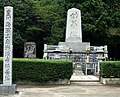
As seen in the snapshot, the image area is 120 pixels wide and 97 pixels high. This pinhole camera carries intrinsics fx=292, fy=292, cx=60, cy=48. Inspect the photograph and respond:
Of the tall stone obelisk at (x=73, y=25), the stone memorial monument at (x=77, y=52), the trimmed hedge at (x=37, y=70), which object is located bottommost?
the trimmed hedge at (x=37, y=70)

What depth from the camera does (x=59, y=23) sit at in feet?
89.1

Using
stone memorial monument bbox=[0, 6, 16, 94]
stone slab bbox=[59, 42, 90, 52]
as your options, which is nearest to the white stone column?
stone memorial monument bbox=[0, 6, 16, 94]

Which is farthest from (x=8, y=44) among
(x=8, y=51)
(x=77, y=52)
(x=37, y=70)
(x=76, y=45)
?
(x=76, y=45)

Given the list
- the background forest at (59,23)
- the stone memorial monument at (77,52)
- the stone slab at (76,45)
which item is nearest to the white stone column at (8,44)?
the stone memorial monument at (77,52)

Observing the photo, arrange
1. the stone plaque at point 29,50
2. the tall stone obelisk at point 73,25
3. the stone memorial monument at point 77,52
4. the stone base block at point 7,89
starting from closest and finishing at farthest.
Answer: the stone base block at point 7,89
the stone memorial monument at point 77,52
the tall stone obelisk at point 73,25
the stone plaque at point 29,50

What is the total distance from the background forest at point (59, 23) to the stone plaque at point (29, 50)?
A: 17.3 inches

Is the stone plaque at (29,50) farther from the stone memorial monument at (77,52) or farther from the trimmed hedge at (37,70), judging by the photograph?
the trimmed hedge at (37,70)

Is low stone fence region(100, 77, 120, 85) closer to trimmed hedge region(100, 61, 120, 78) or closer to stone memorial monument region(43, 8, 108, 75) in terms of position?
trimmed hedge region(100, 61, 120, 78)

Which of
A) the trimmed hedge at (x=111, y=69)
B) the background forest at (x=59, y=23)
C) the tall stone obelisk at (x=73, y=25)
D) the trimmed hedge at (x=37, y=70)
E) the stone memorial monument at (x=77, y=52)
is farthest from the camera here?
the background forest at (x=59, y=23)

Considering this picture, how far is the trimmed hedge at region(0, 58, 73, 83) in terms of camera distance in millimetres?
12219

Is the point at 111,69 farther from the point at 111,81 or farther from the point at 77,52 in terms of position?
the point at 77,52

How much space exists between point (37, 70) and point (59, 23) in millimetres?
15283

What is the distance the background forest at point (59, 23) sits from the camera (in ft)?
85.5

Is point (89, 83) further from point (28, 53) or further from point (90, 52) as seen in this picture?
point (28, 53)
